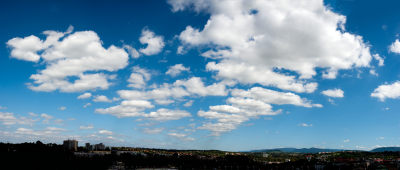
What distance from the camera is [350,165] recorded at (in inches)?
Answer: 5837

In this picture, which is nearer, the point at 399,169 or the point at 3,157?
the point at 3,157

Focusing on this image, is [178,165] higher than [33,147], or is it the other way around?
[33,147]

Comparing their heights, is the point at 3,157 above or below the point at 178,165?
above

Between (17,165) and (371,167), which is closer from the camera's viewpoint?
(17,165)

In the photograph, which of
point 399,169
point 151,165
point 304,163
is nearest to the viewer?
point 399,169

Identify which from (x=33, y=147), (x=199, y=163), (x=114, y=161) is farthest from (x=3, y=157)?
(x=199, y=163)

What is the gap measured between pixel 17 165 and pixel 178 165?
94.5 meters

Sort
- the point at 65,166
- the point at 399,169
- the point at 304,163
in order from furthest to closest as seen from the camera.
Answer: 1. the point at 304,163
2. the point at 399,169
3. the point at 65,166

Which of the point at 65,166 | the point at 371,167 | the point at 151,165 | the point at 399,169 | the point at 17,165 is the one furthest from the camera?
the point at 151,165

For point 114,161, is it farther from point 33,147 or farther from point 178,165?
point 33,147

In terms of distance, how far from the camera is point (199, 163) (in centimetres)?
17738

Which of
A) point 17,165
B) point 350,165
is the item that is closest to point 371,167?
point 350,165

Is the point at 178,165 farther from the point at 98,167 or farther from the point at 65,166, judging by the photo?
the point at 65,166

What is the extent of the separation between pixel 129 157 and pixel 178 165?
29001mm
